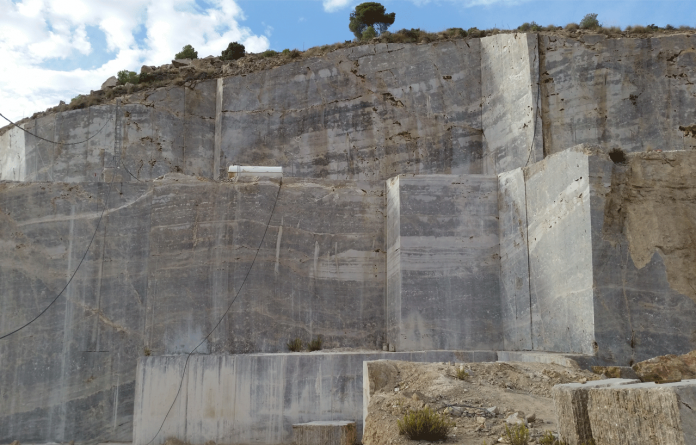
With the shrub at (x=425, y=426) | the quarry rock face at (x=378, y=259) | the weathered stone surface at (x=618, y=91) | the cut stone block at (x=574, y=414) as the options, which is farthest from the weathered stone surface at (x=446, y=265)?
the cut stone block at (x=574, y=414)

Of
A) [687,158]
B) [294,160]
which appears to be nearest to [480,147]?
[294,160]

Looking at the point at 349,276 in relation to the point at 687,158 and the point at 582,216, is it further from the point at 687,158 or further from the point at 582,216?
the point at 687,158

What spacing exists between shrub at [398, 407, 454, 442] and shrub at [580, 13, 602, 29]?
1514 centimetres

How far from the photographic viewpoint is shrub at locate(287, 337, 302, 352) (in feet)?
41.4

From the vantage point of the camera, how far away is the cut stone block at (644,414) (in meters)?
4.82

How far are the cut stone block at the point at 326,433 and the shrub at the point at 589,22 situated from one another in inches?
522

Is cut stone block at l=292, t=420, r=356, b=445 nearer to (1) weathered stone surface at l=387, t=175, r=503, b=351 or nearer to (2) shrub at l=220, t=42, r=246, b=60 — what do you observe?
(1) weathered stone surface at l=387, t=175, r=503, b=351

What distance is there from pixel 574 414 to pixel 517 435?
566mm

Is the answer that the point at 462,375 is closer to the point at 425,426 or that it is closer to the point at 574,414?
the point at 425,426

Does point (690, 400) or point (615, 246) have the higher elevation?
point (615, 246)

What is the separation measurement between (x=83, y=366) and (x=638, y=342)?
930 cm

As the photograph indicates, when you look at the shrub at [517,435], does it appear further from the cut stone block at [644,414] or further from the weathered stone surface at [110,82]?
the weathered stone surface at [110,82]

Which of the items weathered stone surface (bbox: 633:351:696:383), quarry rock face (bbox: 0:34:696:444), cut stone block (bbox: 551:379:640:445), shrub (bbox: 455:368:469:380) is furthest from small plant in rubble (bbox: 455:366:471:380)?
cut stone block (bbox: 551:379:640:445)

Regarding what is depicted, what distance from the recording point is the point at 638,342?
9.92 meters
